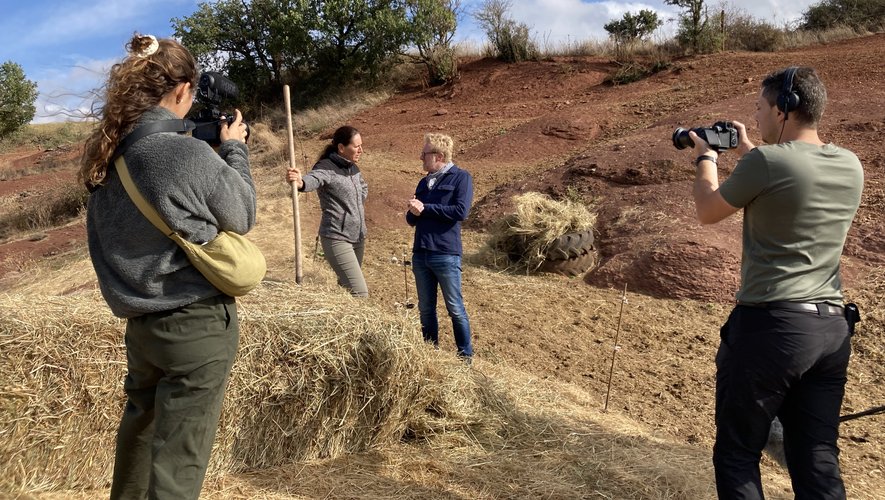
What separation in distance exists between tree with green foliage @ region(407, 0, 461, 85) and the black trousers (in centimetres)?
2314

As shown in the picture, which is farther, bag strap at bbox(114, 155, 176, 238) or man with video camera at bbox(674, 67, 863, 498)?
man with video camera at bbox(674, 67, 863, 498)

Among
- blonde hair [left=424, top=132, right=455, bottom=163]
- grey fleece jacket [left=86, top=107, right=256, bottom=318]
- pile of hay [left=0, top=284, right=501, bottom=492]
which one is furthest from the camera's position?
blonde hair [left=424, top=132, right=455, bottom=163]

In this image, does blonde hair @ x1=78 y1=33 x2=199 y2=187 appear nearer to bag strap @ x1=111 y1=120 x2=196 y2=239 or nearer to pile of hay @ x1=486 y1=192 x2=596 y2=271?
bag strap @ x1=111 y1=120 x2=196 y2=239

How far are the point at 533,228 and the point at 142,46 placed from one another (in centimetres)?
603

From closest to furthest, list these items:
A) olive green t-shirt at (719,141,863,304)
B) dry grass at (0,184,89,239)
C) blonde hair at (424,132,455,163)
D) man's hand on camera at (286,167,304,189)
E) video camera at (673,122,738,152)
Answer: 1. olive green t-shirt at (719,141,863,304)
2. video camera at (673,122,738,152)
3. man's hand on camera at (286,167,304,189)
4. blonde hair at (424,132,455,163)
5. dry grass at (0,184,89,239)

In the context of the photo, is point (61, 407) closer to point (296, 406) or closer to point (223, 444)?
point (223, 444)

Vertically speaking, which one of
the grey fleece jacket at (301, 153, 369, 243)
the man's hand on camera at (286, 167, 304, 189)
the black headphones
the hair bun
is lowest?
the grey fleece jacket at (301, 153, 369, 243)

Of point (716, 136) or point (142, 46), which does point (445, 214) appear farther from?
point (142, 46)

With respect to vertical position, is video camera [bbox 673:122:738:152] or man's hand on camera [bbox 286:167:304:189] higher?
video camera [bbox 673:122:738:152]

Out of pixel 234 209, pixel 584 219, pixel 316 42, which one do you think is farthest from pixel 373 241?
pixel 316 42

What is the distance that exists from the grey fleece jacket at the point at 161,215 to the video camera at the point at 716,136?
5.53ft

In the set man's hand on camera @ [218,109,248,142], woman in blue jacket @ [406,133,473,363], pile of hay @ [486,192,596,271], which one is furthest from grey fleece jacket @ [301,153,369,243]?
pile of hay @ [486,192,596,271]

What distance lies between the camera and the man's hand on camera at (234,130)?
7.67ft

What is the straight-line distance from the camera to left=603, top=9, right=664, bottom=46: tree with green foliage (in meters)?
23.0
